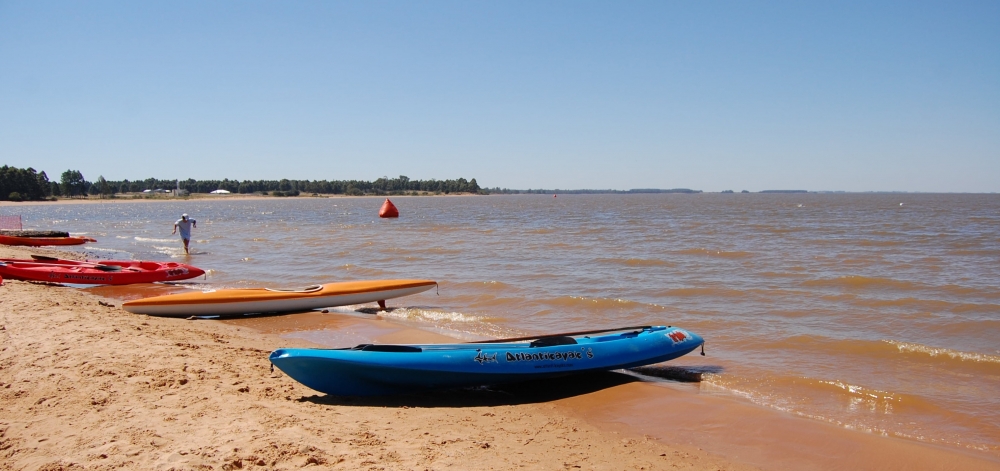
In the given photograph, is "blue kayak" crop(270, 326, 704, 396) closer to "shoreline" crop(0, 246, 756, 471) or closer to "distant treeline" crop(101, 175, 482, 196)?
"shoreline" crop(0, 246, 756, 471)

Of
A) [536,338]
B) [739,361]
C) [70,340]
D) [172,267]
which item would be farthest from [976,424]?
[172,267]

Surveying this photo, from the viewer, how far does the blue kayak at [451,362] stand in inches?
223

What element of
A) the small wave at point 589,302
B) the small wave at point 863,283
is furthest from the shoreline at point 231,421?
the small wave at point 863,283

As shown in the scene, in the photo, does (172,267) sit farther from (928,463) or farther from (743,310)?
(928,463)

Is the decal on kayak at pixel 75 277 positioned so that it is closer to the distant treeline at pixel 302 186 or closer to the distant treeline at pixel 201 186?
the distant treeline at pixel 201 186

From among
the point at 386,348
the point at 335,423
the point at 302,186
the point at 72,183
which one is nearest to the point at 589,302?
the point at 386,348

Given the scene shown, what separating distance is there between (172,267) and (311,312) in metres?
4.72

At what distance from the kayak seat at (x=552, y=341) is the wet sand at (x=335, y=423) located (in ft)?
1.49

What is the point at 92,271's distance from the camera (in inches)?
512

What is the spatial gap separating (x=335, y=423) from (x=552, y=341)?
102 inches

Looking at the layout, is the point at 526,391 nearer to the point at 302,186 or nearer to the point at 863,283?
the point at 863,283

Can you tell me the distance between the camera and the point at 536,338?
6781mm

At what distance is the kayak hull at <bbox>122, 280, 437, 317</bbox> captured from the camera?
998cm

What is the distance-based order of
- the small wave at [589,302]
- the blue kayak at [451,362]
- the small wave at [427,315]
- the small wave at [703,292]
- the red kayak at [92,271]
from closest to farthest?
the blue kayak at [451,362] < the small wave at [427,315] < the small wave at [589,302] < the small wave at [703,292] < the red kayak at [92,271]
